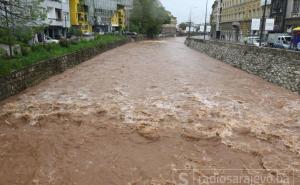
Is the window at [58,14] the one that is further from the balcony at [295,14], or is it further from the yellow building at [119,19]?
the balcony at [295,14]

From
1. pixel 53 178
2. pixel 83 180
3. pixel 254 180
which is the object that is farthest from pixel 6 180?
pixel 254 180

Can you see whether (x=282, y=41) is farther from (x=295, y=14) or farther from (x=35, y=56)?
(x=35, y=56)

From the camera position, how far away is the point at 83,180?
248 inches

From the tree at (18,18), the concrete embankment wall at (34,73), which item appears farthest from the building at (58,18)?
the tree at (18,18)

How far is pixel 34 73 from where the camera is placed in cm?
1502

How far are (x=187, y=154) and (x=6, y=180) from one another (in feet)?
13.3

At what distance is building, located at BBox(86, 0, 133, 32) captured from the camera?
184 feet

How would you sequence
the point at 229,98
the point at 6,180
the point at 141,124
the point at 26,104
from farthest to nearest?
the point at 229,98 → the point at 26,104 → the point at 141,124 → the point at 6,180

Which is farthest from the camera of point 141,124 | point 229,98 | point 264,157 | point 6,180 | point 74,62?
point 74,62

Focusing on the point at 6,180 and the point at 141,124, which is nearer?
the point at 6,180

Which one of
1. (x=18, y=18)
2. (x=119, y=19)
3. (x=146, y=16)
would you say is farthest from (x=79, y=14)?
(x=18, y=18)

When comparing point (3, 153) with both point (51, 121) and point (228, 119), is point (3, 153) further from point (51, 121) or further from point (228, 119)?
point (228, 119)

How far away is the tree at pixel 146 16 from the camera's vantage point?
213 ft

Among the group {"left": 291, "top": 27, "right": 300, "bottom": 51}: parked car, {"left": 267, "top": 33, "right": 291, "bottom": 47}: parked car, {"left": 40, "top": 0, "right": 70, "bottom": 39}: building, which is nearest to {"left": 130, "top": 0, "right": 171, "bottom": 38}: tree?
{"left": 40, "top": 0, "right": 70, "bottom": 39}: building
